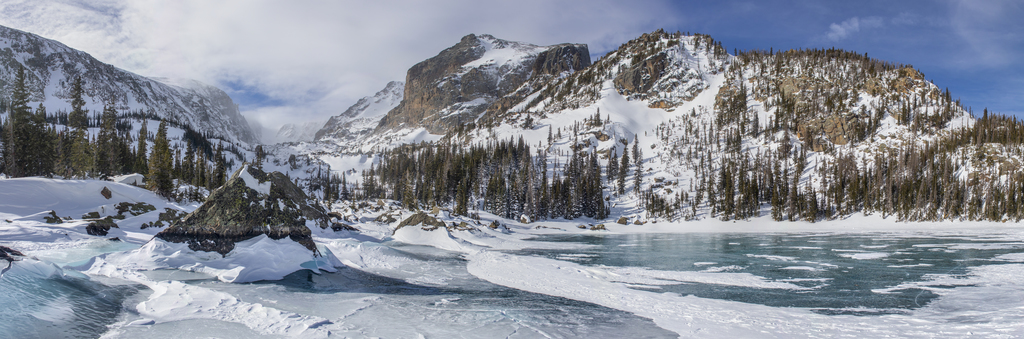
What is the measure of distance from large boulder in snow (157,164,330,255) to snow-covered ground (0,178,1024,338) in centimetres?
65

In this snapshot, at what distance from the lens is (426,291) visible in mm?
14617

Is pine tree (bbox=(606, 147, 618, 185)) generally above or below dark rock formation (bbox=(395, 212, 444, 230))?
above

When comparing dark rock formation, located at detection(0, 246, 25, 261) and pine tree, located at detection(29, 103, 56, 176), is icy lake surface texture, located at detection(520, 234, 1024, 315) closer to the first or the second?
dark rock formation, located at detection(0, 246, 25, 261)

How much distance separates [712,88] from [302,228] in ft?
660

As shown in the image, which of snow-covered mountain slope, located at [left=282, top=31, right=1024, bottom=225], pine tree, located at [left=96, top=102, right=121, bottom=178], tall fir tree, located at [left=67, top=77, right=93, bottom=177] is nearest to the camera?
tall fir tree, located at [left=67, top=77, right=93, bottom=177]

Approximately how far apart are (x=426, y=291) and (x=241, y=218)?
833 centimetres

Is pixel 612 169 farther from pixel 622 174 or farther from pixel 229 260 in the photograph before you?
pixel 229 260

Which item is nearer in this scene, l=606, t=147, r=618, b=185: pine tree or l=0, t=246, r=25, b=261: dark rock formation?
l=0, t=246, r=25, b=261: dark rock formation

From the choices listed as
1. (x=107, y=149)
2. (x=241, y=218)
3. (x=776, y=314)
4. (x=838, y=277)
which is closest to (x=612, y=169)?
(x=107, y=149)

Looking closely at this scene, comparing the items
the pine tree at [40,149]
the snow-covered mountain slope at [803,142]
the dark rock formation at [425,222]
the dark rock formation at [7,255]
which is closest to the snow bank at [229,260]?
the dark rock formation at [7,255]

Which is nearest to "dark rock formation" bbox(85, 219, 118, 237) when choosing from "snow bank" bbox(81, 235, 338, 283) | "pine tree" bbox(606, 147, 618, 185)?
"snow bank" bbox(81, 235, 338, 283)

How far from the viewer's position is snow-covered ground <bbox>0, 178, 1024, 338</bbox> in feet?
31.2

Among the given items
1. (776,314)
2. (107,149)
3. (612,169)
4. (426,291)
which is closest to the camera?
(776,314)

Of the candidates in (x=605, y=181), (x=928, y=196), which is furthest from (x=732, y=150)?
(x=928, y=196)
